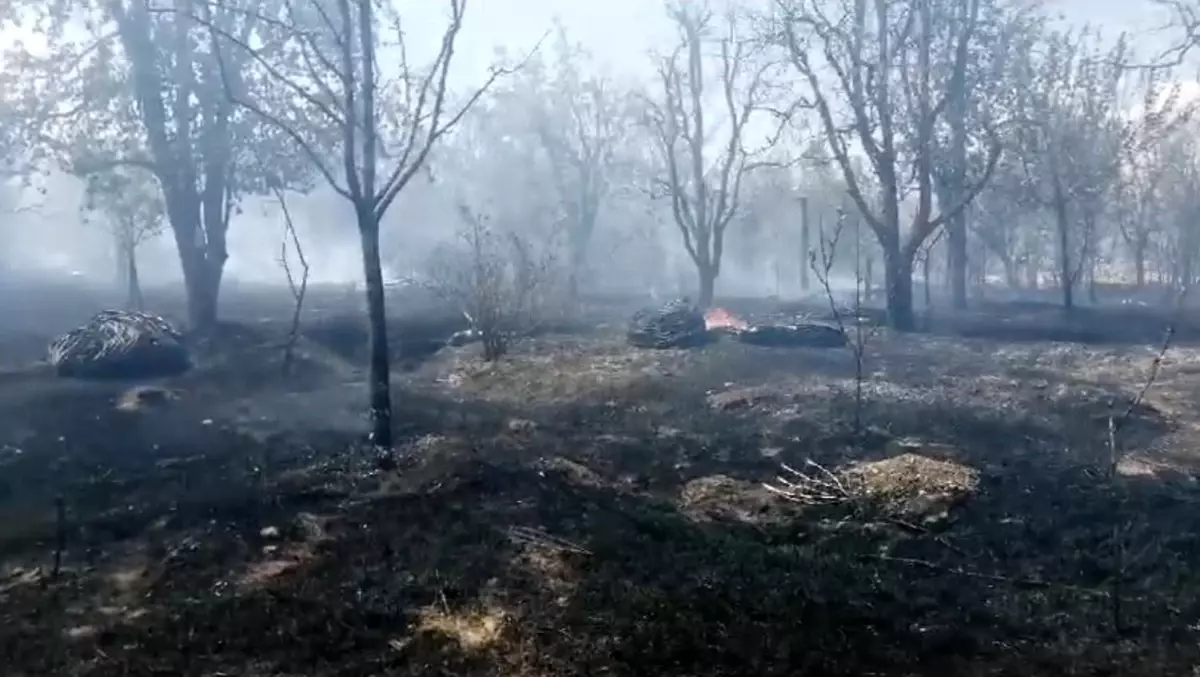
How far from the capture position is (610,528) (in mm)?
7805

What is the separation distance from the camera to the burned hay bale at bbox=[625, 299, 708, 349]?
19547 mm

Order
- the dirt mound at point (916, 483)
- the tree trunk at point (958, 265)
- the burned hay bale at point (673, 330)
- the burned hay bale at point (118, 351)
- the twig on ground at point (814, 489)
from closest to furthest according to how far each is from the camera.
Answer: the dirt mound at point (916, 483)
the twig on ground at point (814, 489)
the burned hay bale at point (118, 351)
the burned hay bale at point (673, 330)
the tree trunk at point (958, 265)

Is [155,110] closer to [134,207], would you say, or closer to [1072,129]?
[134,207]

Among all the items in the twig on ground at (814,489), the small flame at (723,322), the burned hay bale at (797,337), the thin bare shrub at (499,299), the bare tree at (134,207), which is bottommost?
the twig on ground at (814,489)

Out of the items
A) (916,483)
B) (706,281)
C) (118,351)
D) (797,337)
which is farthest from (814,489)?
(706,281)

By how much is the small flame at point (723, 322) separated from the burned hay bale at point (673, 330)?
1.16 metres

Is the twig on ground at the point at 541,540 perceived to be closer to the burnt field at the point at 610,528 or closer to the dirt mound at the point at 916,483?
the burnt field at the point at 610,528

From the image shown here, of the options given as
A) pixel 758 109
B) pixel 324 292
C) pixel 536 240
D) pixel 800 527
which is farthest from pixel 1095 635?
pixel 536 240

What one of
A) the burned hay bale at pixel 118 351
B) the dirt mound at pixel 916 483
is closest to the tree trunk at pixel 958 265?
the dirt mound at pixel 916 483

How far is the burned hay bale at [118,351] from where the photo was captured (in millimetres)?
16016

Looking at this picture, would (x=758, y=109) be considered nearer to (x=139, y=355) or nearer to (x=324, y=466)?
(x=139, y=355)

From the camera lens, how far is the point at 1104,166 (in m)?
27.8

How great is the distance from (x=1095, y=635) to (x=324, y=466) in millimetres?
6807

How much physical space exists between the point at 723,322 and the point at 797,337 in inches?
167
